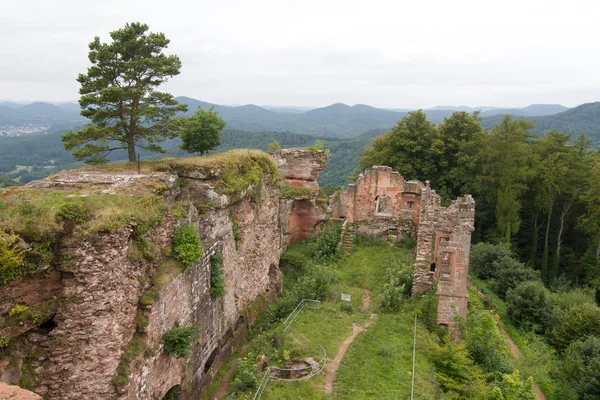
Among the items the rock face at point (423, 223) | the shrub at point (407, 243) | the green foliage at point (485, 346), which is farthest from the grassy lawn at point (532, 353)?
the shrub at point (407, 243)

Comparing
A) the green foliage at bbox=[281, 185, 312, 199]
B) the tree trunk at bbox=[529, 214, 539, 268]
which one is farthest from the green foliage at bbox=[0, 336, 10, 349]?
the tree trunk at bbox=[529, 214, 539, 268]

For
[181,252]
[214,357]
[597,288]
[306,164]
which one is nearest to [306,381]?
[214,357]

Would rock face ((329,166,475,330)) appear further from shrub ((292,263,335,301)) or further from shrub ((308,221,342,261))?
shrub ((292,263,335,301))

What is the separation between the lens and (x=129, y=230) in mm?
9742

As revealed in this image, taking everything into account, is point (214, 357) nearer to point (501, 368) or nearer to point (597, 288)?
point (501, 368)

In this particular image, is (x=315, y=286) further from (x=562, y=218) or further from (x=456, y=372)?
(x=562, y=218)

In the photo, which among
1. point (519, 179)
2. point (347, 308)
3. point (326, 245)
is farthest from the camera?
point (519, 179)

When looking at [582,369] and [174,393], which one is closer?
[174,393]

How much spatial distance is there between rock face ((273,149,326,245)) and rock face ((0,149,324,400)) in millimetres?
7996

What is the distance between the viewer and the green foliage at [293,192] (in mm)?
25334

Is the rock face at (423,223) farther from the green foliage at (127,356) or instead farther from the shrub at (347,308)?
the green foliage at (127,356)

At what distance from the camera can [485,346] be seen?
14203 mm

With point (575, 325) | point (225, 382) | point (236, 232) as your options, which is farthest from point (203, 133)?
point (575, 325)

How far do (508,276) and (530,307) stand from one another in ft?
11.5
